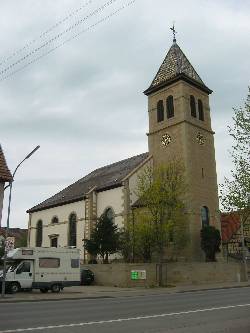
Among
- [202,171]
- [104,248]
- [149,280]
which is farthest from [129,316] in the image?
[202,171]

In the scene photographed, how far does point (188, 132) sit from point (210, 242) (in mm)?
11315

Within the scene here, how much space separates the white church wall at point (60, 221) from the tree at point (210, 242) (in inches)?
535

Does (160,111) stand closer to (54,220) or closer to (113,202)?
(113,202)

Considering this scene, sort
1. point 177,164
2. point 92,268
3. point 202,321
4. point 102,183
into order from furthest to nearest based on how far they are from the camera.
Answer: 1. point 102,183
2. point 177,164
3. point 92,268
4. point 202,321

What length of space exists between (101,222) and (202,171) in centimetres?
1219

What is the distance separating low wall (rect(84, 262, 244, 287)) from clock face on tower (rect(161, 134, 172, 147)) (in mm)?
13478

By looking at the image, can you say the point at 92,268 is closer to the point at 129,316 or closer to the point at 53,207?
the point at 53,207

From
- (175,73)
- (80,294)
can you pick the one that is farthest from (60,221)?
(80,294)

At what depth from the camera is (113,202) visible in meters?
42.6

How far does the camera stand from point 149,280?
111 feet

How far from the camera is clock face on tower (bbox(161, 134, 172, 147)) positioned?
4400cm

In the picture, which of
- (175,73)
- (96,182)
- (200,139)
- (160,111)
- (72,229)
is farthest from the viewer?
(96,182)

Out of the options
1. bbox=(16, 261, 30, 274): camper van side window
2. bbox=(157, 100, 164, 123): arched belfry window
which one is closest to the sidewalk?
bbox=(16, 261, 30, 274): camper van side window

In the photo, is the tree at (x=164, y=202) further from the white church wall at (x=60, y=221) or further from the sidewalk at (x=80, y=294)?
the white church wall at (x=60, y=221)
